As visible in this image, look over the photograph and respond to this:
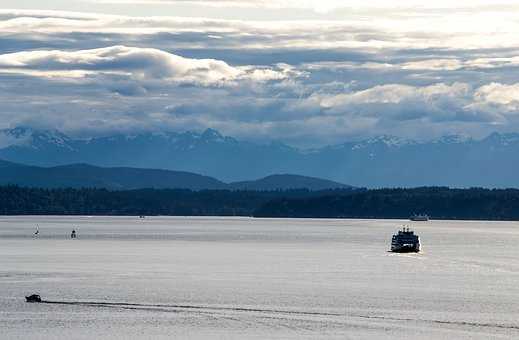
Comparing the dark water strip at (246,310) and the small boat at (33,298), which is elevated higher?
the small boat at (33,298)

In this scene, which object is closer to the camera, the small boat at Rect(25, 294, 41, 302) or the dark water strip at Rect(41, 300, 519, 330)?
the dark water strip at Rect(41, 300, 519, 330)

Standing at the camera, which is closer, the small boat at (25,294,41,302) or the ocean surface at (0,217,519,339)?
the ocean surface at (0,217,519,339)

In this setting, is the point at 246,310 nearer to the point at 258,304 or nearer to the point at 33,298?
the point at 258,304

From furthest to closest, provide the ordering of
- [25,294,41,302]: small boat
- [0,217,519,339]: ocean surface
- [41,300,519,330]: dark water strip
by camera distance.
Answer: [25,294,41,302]: small boat → [41,300,519,330]: dark water strip → [0,217,519,339]: ocean surface

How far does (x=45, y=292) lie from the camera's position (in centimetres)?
14612

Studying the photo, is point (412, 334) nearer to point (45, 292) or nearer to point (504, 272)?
point (45, 292)

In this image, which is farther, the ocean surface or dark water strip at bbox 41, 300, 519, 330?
dark water strip at bbox 41, 300, 519, 330

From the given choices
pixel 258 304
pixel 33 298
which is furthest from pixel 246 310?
pixel 33 298

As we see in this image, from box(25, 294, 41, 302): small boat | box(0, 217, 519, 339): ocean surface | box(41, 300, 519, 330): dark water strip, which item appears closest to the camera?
box(0, 217, 519, 339): ocean surface

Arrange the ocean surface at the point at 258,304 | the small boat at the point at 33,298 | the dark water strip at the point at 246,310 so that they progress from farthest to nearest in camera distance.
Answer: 1. the small boat at the point at 33,298
2. the dark water strip at the point at 246,310
3. the ocean surface at the point at 258,304

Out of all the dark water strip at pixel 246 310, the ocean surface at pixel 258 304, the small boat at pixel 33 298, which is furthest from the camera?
the small boat at pixel 33 298

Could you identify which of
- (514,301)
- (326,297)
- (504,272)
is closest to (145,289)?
(326,297)

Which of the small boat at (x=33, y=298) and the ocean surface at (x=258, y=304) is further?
the small boat at (x=33, y=298)

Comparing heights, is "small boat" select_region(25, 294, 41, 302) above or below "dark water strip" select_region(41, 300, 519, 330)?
above
